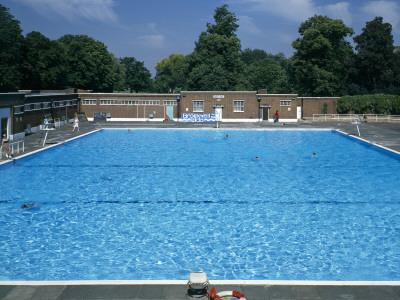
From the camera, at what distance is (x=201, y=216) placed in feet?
54.5

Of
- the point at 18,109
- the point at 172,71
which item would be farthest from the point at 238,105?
the point at 172,71

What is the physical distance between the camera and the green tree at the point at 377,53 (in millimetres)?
62969

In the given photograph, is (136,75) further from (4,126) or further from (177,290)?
(177,290)

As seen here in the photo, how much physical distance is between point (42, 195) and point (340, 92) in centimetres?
5601

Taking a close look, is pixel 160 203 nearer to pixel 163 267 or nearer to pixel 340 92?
pixel 163 267

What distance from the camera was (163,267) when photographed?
12.0 meters

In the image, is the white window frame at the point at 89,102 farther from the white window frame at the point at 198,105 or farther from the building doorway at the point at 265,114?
the building doorway at the point at 265,114

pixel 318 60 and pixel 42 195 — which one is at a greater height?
pixel 318 60

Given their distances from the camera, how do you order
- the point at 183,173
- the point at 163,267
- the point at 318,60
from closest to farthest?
the point at 163,267 < the point at 183,173 < the point at 318,60

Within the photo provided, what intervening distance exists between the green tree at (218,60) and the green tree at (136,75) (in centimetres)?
2423

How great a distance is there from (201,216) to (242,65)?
6278cm

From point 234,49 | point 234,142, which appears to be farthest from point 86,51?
point 234,142

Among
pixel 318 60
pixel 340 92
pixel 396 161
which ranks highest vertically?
pixel 318 60

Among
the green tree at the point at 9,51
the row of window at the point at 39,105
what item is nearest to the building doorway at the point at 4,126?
the row of window at the point at 39,105
